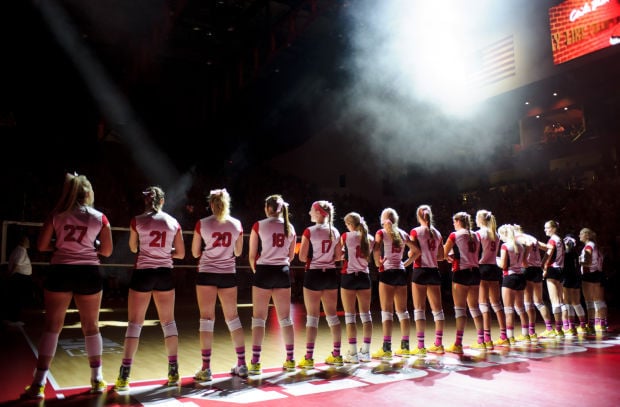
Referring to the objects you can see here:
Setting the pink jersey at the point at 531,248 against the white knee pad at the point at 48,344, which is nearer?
the white knee pad at the point at 48,344

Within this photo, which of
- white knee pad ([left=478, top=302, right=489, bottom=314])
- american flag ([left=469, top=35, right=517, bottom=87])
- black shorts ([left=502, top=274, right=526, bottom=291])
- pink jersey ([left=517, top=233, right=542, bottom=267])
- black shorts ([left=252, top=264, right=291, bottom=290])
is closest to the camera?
black shorts ([left=252, top=264, right=291, bottom=290])

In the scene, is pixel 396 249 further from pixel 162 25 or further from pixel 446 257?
pixel 162 25

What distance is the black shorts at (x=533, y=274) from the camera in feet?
24.0

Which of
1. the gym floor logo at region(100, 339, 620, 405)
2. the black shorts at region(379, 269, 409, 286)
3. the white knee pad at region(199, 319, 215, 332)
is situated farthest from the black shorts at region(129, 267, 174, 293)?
the black shorts at region(379, 269, 409, 286)

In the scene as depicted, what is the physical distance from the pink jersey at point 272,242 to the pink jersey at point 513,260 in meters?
3.93

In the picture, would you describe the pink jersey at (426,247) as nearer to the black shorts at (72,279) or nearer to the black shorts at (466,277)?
the black shorts at (466,277)

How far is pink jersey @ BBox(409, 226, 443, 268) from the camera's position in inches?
230

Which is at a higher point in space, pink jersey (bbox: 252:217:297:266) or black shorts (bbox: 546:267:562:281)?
pink jersey (bbox: 252:217:297:266)

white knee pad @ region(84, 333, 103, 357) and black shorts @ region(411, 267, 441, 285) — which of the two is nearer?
white knee pad @ region(84, 333, 103, 357)

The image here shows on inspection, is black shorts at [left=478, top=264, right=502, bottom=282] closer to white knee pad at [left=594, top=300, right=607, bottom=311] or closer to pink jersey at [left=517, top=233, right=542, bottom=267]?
pink jersey at [left=517, top=233, right=542, bottom=267]

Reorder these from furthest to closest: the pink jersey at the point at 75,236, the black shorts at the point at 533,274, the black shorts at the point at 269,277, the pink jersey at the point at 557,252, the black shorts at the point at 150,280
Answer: the pink jersey at the point at 557,252 < the black shorts at the point at 533,274 < the black shorts at the point at 269,277 < the black shorts at the point at 150,280 < the pink jersey at the point at 75,236

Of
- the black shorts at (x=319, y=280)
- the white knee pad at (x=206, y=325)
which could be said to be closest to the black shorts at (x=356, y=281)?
the black shorts at (x=319, y=280)

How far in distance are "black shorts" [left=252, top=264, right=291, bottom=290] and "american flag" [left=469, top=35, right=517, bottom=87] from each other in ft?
49.3

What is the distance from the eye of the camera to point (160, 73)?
15.3 metres
